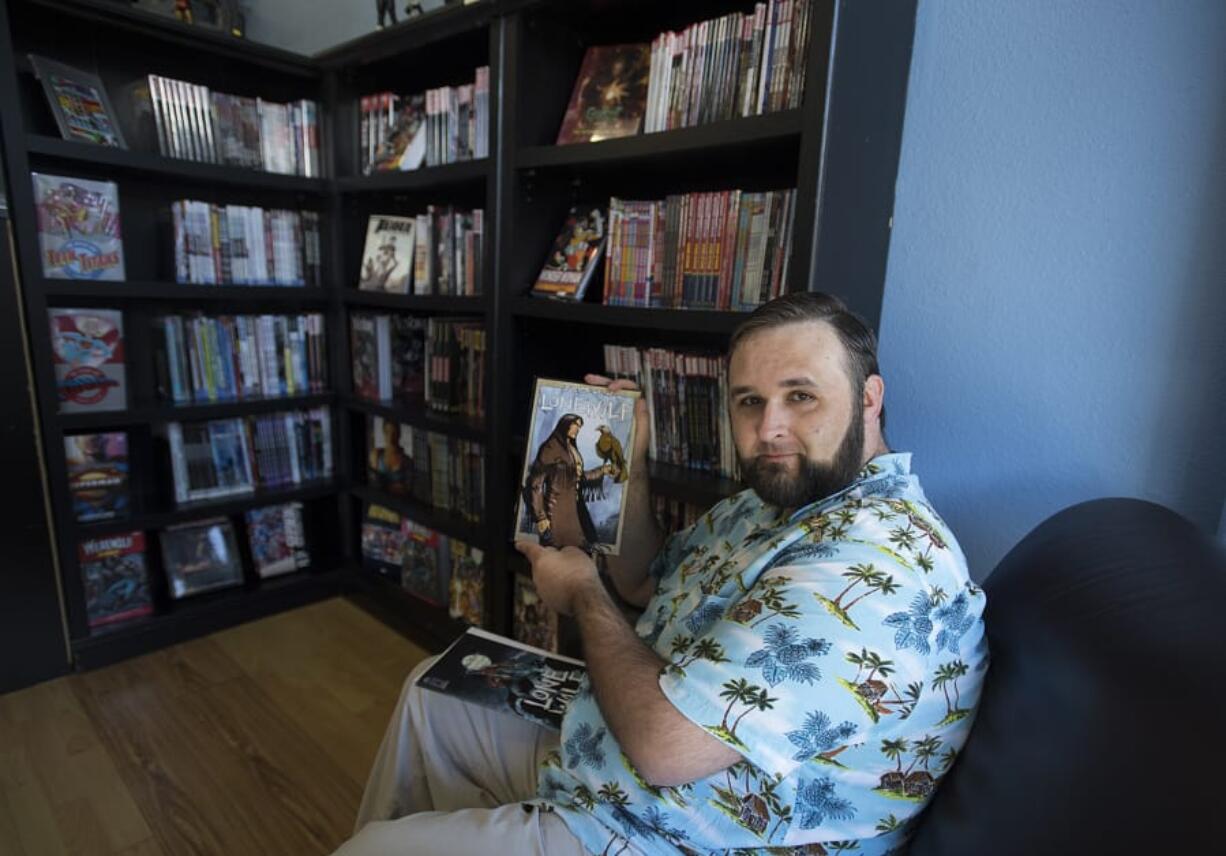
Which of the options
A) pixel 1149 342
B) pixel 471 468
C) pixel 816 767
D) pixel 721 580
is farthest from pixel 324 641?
pixel 1149 342

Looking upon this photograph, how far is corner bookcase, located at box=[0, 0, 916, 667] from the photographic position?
120 centimetres

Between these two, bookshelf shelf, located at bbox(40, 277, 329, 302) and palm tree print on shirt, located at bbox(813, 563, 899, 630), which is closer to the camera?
palm tree print on shirt, located at bbox(813, 563, 899, 630)

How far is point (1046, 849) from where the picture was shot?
0.59 metres

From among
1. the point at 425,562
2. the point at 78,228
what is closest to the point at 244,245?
the point at 78,228

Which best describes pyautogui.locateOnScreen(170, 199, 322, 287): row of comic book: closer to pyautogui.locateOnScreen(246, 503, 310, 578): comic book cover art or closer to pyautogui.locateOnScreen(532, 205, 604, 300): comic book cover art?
pyautogui.locateOnScreen(246, 503, 310, 578): comic book cover art

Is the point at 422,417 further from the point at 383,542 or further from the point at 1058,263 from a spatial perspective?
the point at 1058,263

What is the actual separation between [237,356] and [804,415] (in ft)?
6.55

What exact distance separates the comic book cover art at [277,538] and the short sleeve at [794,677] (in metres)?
2.09

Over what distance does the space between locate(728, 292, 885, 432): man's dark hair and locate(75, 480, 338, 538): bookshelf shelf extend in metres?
1.94

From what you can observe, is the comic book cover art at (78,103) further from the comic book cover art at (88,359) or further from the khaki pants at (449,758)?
the khaki pants at (449,758)

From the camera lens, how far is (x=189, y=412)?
Answer: 2064mm

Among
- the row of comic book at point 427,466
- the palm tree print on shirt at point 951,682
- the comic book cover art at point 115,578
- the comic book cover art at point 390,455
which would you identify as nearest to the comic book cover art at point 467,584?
the row of comic book at point 427,466

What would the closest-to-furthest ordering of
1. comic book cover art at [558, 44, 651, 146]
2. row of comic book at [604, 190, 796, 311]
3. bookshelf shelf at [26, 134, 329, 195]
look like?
row of comic book at [604, 190, 796, 311], comic book cover art at [558, 44, 651, 146], bookshelf shelf at [26, 134, 329, 195]

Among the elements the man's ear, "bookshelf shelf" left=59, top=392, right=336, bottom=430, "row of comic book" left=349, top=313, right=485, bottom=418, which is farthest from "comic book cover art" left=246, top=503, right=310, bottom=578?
the man's ear
